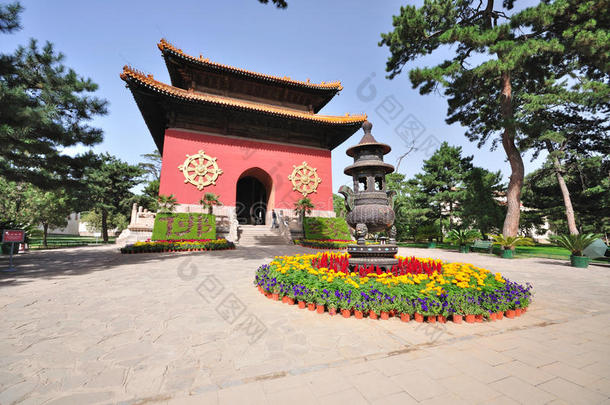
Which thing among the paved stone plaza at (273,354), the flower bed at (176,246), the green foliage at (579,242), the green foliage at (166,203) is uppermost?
the green foliage at (166,203)

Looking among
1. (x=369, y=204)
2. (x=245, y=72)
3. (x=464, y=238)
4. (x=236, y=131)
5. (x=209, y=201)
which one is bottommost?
(x=464, y=238)

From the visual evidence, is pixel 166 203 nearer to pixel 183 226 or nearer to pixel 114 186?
pixel 183 226

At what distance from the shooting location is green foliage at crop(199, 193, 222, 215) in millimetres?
14102

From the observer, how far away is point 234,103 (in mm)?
15328

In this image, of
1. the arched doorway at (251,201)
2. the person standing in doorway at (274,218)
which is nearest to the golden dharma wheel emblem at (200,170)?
the person standing in doorway at (274,218)

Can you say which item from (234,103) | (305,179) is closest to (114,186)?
(234,103)

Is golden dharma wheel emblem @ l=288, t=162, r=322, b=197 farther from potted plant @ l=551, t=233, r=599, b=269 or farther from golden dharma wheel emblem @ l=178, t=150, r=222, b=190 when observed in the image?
potted plant @ l=551, t=233, r=599, b=269

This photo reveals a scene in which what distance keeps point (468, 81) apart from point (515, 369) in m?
15.4

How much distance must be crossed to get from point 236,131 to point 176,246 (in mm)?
8710

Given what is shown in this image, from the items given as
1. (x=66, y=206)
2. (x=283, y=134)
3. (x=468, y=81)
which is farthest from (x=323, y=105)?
(x=66, y=206)

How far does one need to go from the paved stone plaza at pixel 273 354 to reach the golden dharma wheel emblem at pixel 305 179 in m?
13.1

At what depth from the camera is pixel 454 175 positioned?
20234mm

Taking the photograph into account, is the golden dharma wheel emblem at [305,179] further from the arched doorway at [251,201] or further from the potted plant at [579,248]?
the potted plant at [579,248]

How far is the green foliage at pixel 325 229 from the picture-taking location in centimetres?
1419
